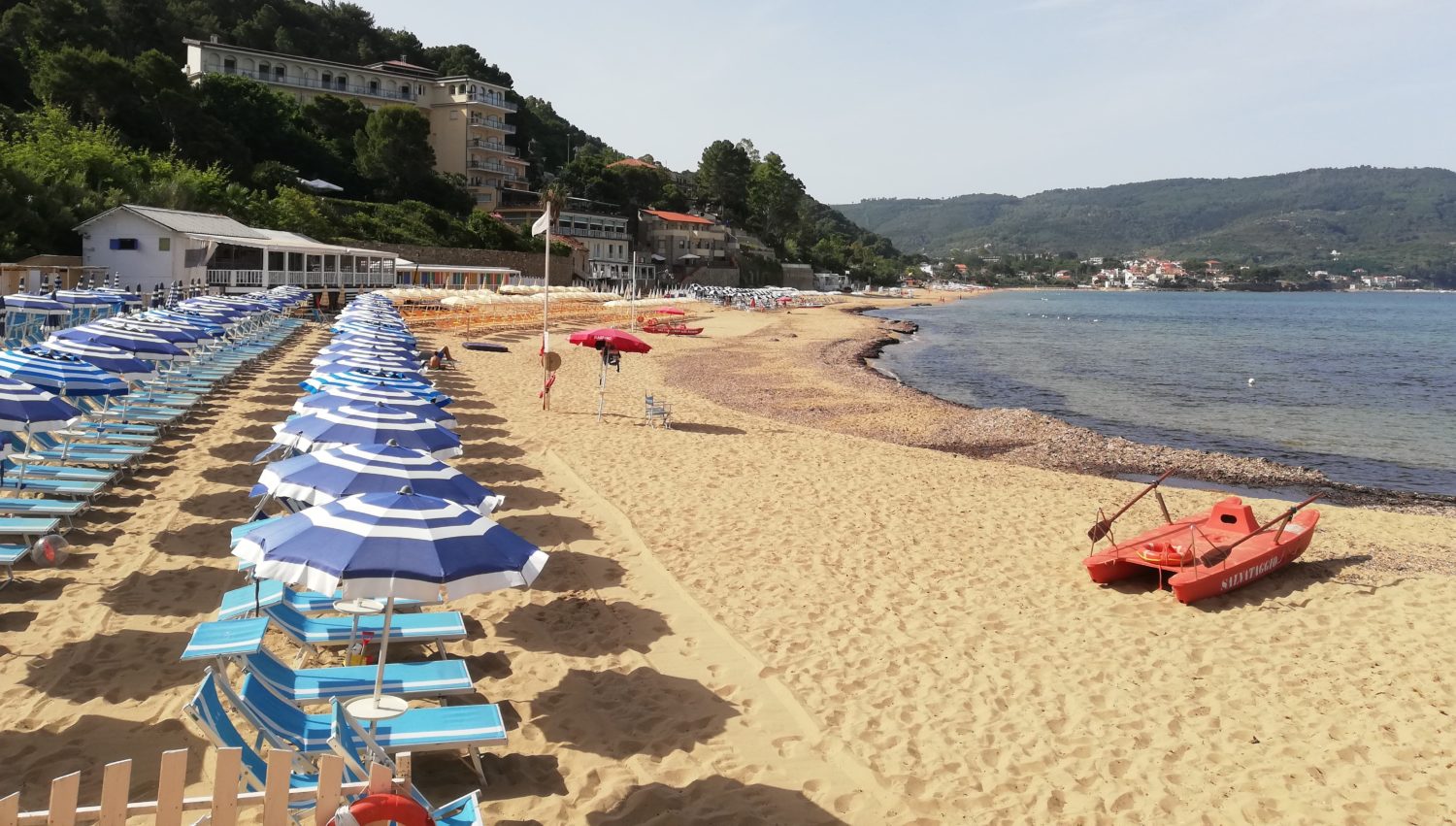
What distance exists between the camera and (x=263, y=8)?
84938 millimetres

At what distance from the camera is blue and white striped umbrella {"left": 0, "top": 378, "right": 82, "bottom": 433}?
25.1ft

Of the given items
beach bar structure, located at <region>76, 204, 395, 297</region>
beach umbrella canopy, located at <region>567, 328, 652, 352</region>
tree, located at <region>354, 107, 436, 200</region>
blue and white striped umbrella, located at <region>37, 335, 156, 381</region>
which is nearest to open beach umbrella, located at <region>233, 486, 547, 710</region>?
blue and white striped umbrella, located at <region>37, 335, 156, 381</region>

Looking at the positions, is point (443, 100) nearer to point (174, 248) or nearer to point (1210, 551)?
point (174, 248)

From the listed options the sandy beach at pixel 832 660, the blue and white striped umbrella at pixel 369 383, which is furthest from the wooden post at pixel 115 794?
the blue and white striped umbrella at pixel 369 383

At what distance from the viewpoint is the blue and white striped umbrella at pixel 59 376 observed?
381 inches

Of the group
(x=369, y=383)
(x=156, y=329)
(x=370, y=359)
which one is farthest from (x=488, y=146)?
(x=369, y=383)

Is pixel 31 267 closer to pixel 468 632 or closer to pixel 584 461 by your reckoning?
pixel 584 461

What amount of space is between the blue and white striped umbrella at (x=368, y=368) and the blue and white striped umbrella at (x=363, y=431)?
404 cm

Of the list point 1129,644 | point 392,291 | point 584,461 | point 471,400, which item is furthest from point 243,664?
point 392,291

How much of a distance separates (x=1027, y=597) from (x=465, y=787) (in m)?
5.99

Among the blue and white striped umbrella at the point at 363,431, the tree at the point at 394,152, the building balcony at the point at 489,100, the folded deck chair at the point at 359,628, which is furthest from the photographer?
the building balcony at the point at 489,100

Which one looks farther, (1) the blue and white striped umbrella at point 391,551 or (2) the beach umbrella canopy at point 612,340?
(2) the beach umbrella canopy at point 612,340

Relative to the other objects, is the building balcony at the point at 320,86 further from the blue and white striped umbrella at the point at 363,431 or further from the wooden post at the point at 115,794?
the wooden post at the point at 115,794

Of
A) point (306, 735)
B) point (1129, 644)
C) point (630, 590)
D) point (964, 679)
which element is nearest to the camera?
point (306, 735)
